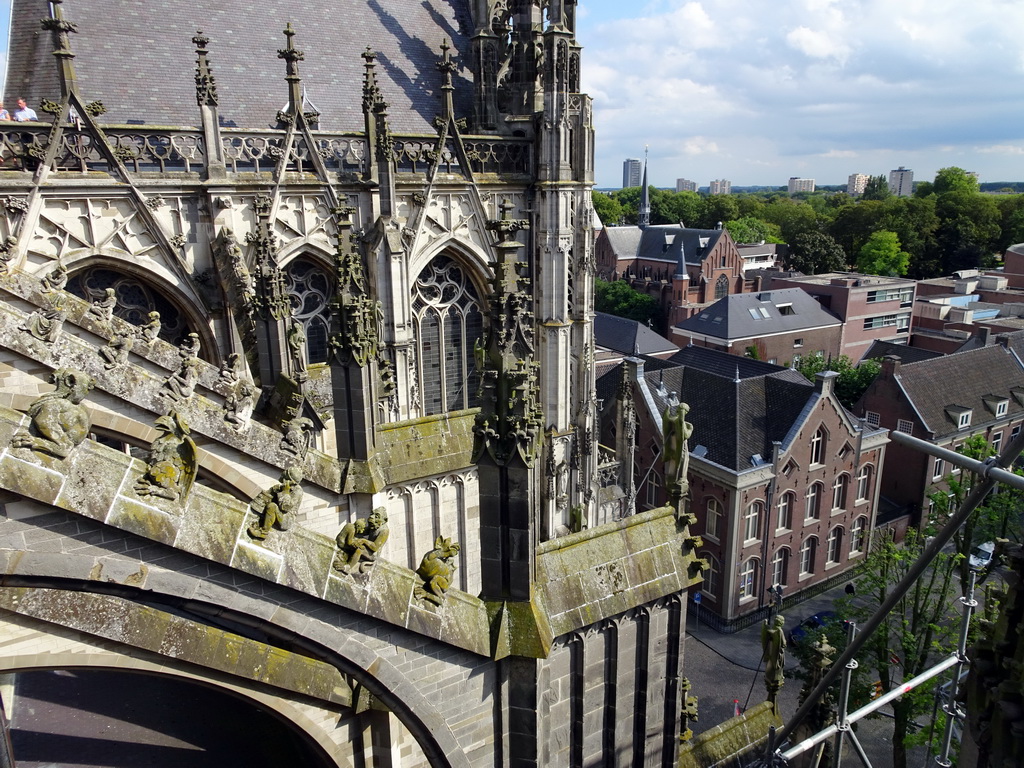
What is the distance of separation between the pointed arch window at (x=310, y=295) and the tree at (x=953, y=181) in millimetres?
126365

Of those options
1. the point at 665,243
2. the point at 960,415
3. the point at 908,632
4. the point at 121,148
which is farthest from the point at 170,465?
the point at 665,243

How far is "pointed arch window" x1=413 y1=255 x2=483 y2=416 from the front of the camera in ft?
62.4

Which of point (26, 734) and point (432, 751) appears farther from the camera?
point (26, 734)

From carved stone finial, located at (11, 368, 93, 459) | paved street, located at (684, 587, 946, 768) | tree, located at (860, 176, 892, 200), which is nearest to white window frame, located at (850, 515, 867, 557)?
paved street, located at (684, 587, 946, 768)

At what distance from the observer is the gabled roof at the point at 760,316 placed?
52844mm

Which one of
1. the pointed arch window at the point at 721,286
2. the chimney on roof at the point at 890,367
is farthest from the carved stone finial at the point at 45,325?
the pointed arch window at the point at 721,286

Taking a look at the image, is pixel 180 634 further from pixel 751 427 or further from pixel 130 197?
pixel 751 427

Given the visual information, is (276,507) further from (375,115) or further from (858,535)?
(858,535)

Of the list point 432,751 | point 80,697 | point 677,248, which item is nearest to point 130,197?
point 80,697

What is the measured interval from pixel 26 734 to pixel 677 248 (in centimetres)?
7702

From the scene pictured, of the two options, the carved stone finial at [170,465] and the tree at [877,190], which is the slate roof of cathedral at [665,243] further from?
the tree at [877,190]

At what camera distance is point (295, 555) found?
5.49 m

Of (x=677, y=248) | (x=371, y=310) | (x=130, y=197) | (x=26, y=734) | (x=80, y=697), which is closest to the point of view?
(x=26, y=734)

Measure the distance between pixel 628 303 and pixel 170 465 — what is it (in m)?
70.1
